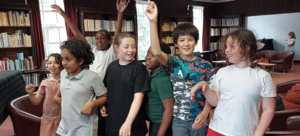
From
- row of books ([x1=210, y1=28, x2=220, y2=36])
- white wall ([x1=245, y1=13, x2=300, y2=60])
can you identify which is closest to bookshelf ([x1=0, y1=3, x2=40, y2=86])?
row of books ([x1=210, y1=28, x2=220, y2=36])

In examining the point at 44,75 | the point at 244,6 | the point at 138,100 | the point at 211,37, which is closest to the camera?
the point at 138,100

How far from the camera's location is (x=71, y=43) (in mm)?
1366

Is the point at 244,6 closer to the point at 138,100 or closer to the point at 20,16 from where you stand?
the point at 20,16

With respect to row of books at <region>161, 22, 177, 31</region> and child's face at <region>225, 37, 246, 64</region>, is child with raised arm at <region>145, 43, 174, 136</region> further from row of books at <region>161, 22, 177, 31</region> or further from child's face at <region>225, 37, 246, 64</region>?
row of books at <region>161, 22, 177, 31</region>

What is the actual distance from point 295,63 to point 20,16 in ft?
34.8

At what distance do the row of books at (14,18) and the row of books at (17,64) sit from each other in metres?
0.77

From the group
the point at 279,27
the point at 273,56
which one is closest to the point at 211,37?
the point at 273,56

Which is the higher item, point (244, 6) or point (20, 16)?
point (244, 6)

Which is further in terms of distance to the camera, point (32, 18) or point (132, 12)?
point (132, 12)

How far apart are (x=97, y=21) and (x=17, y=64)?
2104mm

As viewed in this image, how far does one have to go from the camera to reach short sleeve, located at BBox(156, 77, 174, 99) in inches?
51.4

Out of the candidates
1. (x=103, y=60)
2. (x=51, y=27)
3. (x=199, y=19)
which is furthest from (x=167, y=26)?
(x=103, y=60)

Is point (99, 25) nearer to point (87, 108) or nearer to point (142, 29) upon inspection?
point (142, 29)

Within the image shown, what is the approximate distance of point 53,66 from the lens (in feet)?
5.62
